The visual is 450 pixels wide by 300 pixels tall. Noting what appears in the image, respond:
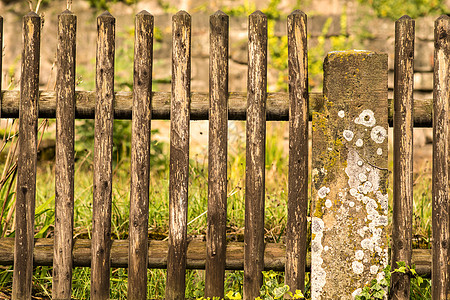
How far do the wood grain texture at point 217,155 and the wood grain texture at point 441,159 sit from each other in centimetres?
96

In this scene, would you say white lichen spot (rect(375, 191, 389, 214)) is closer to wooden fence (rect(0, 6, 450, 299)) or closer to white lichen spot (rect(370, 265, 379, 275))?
wooden fence (rect(0, 6, 450, 299))

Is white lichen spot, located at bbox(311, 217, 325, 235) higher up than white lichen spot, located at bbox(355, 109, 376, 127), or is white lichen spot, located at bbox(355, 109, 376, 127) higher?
white lichen spot, located at bbox(355, 109, 376, 127)

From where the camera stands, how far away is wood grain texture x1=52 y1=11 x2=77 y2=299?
218cm

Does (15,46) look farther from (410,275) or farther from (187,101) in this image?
(410,275)

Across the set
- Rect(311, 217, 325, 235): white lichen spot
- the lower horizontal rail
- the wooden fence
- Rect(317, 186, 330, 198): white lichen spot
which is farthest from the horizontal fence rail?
the lower horizontal rail

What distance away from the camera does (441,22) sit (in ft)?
7.01

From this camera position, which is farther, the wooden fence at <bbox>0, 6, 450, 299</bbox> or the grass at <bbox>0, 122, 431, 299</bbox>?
the grass at <bbox>0, 122, 431, 299</bbox>

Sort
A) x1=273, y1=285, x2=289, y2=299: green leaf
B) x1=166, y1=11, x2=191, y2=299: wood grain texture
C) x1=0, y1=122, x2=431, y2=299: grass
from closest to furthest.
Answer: x1=273, y1=285, x2=289, y2=299: green leaf < x1=166, y1=11, x2=191, y2=299: wood grain texture < x1=0, y1=122, x2=431, y2=299: grass

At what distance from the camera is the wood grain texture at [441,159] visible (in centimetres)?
213

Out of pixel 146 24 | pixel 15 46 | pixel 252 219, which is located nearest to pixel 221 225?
pixel 252 219

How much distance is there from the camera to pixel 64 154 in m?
2.18

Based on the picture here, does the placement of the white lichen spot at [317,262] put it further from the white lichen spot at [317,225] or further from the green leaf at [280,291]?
the green leaf at [280,291]

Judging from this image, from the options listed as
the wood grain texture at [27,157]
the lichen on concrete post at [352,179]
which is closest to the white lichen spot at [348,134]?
the lichen on concrete post at [352,179]

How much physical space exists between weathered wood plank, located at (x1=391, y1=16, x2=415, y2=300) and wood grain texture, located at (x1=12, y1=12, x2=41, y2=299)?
1.67 m
